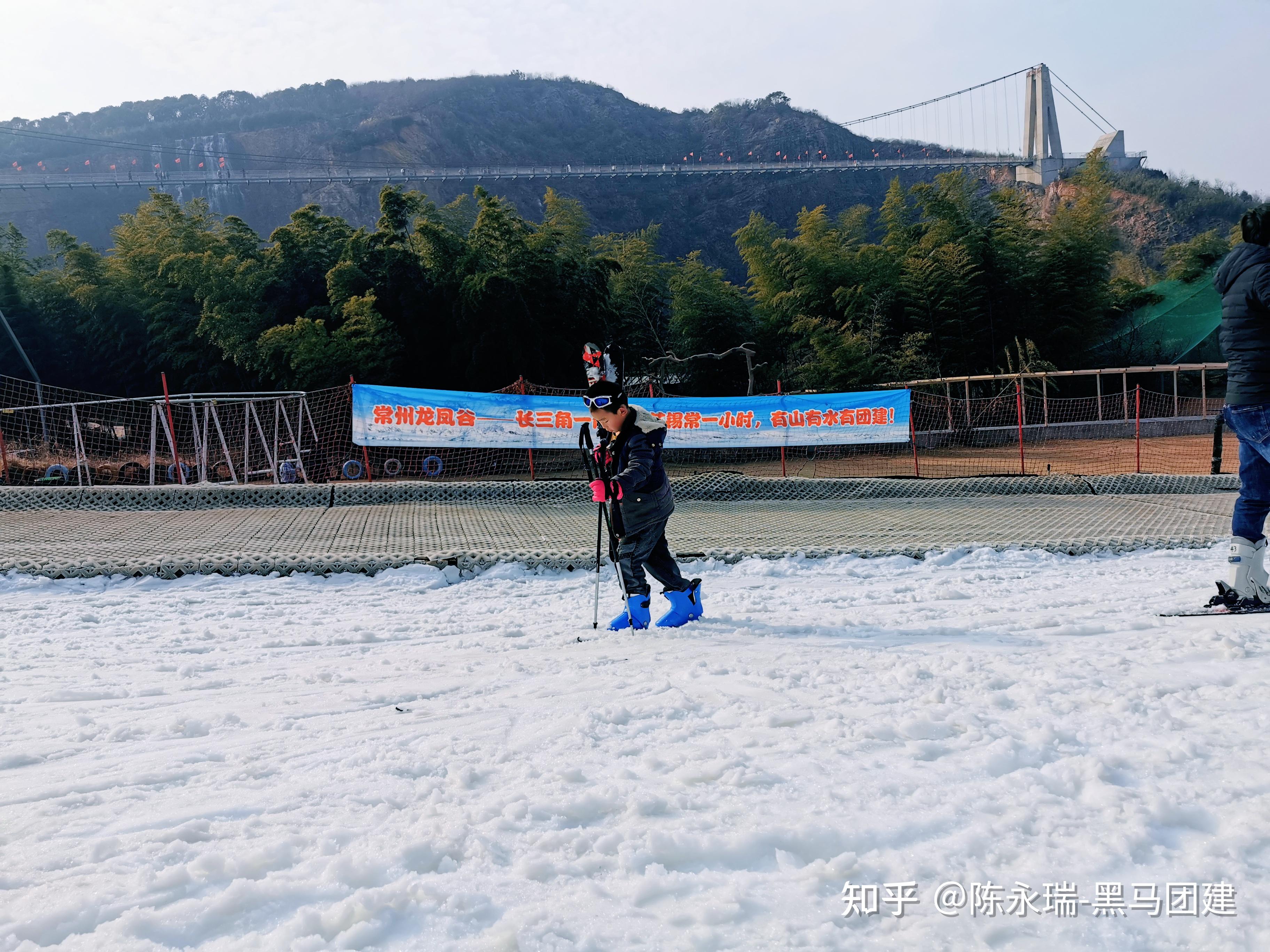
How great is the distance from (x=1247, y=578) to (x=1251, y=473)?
45 cm

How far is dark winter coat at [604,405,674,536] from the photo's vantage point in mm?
3766

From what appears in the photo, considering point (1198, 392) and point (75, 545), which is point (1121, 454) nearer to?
point (1198, 392)

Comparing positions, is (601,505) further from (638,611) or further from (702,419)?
(702,419)

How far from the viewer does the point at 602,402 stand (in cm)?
388

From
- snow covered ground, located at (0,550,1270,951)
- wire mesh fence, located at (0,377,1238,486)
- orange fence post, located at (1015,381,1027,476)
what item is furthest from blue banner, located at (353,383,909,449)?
snow covered ground, located at (0,550,1270,951)

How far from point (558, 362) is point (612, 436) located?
12.2 metres

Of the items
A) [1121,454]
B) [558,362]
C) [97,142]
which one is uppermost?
[97,142]

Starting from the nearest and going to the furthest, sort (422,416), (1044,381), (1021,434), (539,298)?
(422,416)
(1021,434)
(539,298)
(1044,381)

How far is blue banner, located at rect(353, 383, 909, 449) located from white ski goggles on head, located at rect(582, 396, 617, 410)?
515 centimetres

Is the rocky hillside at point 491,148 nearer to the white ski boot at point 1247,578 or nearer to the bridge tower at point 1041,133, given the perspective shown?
the bridge tower at point 1041,133

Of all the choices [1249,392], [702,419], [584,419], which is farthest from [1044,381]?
[1249,392]

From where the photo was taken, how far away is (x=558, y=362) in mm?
15938

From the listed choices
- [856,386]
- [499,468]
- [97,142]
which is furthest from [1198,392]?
[97,142]

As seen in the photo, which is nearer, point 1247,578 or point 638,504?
point 1247,578
